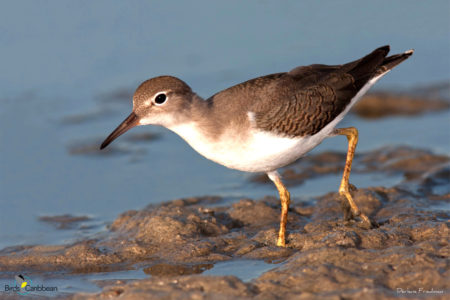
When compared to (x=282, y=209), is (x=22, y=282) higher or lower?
lower

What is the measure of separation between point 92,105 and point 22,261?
263 inches

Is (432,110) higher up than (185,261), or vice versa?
(432,110)

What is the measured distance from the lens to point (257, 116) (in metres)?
8.47

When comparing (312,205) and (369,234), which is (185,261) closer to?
(369,234)

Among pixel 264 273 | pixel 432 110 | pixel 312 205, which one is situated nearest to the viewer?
pixel 264 273

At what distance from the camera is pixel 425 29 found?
17.2 m

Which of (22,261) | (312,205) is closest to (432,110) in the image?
(312,205)

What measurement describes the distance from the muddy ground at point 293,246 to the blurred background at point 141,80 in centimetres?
62

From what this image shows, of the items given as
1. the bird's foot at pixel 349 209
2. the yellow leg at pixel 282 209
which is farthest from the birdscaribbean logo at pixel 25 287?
the bird's foot at pixel 349 209

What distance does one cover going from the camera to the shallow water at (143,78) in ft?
38.8

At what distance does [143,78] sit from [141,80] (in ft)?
0.21

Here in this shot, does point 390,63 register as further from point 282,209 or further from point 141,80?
point 141,80

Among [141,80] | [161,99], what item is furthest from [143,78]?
[161,99]

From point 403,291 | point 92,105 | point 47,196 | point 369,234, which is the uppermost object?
point 92,105
